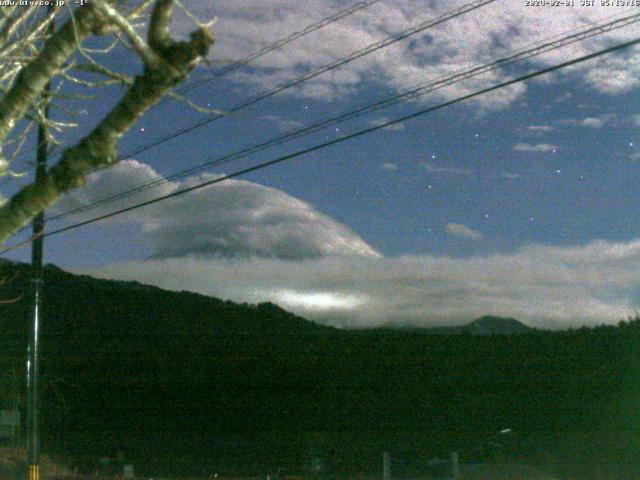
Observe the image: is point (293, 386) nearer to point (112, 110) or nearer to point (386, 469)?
point (386, 469)

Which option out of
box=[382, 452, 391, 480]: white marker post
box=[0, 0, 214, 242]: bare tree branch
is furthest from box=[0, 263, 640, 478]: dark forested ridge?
box=[0, 0, 214, 242]: bare tree branch

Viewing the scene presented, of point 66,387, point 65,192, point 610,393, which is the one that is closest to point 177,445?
point 66,387

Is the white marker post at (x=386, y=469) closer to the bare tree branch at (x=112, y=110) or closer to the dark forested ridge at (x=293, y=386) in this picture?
the dark forested ridge at (x=293, y=386)

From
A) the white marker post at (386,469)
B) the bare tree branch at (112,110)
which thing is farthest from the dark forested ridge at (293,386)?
the bare tree branch at (112,110)

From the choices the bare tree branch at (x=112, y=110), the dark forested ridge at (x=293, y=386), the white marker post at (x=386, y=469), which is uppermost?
the bare tree branch at (x=112, y=110)

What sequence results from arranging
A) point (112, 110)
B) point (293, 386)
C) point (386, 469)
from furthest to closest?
1. point (293, 386)
2. point (386, 469)
3. point (112, 110)

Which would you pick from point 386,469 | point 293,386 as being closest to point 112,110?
point 386,469

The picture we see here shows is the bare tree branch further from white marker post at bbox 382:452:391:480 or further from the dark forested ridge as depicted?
the dark forested ridge

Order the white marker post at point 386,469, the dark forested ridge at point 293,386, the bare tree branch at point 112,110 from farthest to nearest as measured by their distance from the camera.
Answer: the dark forested ridge at point 293,386, the white marker post at point 386,469, the bare tree branch at point 112,110

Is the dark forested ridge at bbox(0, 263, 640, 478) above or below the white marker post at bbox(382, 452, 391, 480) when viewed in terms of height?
above

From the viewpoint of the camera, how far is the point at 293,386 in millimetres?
28953

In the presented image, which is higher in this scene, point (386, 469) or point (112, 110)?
point (112, 110)

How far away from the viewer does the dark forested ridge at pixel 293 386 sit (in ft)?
83.7

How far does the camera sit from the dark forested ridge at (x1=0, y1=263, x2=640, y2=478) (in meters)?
25.5
